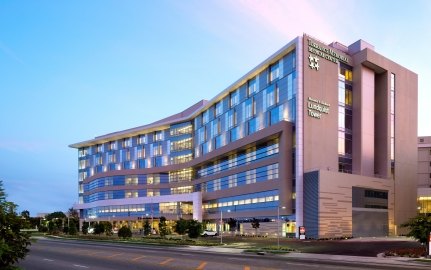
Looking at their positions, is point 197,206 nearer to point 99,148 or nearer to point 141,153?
point 141,153

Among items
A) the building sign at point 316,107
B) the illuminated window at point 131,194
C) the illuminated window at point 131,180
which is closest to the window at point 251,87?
the building sign at point 316,107

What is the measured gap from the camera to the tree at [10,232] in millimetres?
11469

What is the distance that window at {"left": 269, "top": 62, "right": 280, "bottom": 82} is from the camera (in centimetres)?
8911

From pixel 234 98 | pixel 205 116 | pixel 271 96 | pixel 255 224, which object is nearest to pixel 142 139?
pixel 205 116

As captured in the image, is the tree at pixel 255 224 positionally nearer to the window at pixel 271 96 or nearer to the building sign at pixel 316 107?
the window at pixel 271 96

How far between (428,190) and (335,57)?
5754cm

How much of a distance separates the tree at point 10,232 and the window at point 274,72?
80203 millimetres

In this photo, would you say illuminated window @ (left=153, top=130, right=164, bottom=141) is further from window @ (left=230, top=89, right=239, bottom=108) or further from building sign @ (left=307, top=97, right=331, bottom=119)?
building sign @ (left=307, top=97, right=331, bottom=119)

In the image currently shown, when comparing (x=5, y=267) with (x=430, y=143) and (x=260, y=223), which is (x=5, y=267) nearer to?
(x=260, y=223)

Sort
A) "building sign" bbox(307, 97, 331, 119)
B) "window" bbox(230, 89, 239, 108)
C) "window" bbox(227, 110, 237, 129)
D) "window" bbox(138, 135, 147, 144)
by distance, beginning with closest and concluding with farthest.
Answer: "building sign" bbox(307, 97, 331, 119)
"window" bbox(230, 89, 239, 108)
"window" bbox(227, 110, 237, 129)
"window" bbox(138, 135, 147, 144)

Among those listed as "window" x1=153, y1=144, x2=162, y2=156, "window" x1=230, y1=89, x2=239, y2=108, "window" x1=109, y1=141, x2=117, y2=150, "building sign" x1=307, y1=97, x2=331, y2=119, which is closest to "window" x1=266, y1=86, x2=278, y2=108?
"building sign" x1=307, y1=97, x2=331, y2=119

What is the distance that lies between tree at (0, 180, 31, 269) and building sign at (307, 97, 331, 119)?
241 ft

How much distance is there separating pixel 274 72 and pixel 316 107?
1294 cm

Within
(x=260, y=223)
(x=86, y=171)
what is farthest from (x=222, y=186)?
(x=86, y=171)
